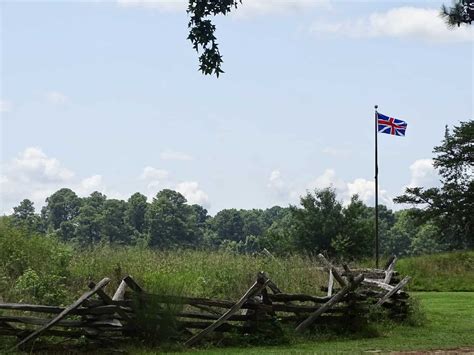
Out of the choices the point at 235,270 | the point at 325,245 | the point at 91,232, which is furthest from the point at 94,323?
the point at 91,232

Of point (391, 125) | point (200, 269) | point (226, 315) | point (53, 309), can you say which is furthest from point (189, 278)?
point (391, 125)

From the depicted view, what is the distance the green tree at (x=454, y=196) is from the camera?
45312 mm

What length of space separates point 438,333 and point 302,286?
3.66m

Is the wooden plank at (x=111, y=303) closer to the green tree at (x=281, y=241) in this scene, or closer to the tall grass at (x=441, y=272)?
the tall grass at (x=441, y=272)

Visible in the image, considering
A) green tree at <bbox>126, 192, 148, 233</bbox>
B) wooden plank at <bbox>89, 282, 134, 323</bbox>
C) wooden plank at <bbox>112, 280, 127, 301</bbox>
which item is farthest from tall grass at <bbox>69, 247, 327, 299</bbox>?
green tree at <bbox>126, 192, 148, 233</bbox>

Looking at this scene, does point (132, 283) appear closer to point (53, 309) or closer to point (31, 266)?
point (53, 309)

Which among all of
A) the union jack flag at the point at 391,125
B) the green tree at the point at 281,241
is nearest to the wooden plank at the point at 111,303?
the union jack flag at the point at 391,125

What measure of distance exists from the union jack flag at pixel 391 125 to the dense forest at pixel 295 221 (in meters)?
6.62

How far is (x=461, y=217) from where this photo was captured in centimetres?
4525

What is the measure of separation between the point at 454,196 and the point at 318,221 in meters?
9.90

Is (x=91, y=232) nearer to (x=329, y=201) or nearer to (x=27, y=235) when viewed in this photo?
(x=329, y=201)

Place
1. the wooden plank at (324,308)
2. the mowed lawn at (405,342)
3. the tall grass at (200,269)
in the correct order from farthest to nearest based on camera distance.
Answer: the tall grass at (200,269) < the wooden plank at (324,308) < the mowed lawn at (405,342)

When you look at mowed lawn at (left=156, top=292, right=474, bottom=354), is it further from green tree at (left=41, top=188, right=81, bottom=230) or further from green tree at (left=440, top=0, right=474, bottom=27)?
green tree at (left=41, top=188, right=81, bottom=230)

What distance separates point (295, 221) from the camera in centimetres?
4231
